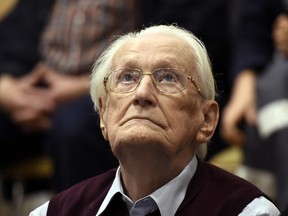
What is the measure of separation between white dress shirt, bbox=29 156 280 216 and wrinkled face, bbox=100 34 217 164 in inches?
2.0

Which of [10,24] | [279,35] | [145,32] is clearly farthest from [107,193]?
[10,24]

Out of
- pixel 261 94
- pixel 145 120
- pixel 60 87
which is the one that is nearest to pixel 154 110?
pixel 145 120

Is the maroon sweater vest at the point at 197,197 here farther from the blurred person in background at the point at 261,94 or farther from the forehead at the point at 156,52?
the blurred person in background at the point at 261,94

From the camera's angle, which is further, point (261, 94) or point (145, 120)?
point (261, 94)

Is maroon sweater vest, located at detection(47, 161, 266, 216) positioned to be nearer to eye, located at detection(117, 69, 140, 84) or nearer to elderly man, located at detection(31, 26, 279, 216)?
elderly man, located at detection(31, 26, 279, 216)

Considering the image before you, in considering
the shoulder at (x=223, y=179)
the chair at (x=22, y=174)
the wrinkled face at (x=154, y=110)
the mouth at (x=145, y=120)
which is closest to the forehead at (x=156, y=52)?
the wrinkled face at (x=154, y=110)

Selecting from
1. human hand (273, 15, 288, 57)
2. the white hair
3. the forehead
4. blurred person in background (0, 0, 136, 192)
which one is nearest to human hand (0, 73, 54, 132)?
blurred person in background (0, 0, 136, 192)

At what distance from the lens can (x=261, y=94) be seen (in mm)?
2797

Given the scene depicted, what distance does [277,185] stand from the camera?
2602mm

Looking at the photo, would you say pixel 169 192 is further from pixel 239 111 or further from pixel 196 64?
pixel 239 111

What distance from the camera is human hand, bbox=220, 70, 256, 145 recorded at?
290cm

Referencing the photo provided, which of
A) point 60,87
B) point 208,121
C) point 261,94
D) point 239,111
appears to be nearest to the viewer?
point 208,121

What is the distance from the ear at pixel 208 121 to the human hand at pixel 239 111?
105cm

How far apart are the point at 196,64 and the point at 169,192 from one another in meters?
0.27
